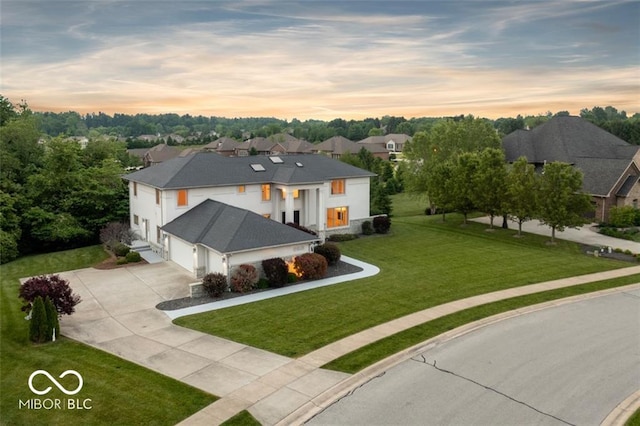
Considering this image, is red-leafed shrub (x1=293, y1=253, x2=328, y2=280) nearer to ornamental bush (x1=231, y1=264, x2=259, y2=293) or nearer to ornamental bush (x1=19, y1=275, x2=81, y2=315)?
ornamental bush (x1=231, y1=264, x2=259, y2=293)

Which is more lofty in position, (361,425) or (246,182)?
(246,182)

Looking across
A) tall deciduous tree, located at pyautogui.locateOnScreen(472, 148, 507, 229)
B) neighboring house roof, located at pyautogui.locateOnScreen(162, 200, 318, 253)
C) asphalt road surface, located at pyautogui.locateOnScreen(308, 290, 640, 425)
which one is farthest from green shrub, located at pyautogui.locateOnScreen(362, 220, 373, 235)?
asphalt road surface, located at pyautogui.locateOnScreen(308, 290, 640, 425)

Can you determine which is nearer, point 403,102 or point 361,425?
point 361,425

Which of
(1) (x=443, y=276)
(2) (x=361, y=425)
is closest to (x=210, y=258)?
(1) (x=443, y=276)

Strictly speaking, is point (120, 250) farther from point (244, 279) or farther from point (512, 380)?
point (512, 380)

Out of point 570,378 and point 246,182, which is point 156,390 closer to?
point 570,378

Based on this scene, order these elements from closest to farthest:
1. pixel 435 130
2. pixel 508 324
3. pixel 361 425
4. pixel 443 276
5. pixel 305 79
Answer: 1. pixel 361 425
2. pixel 508 324
3. pixel 443 276
4. pixel 305 79
5. pixel 435 130
